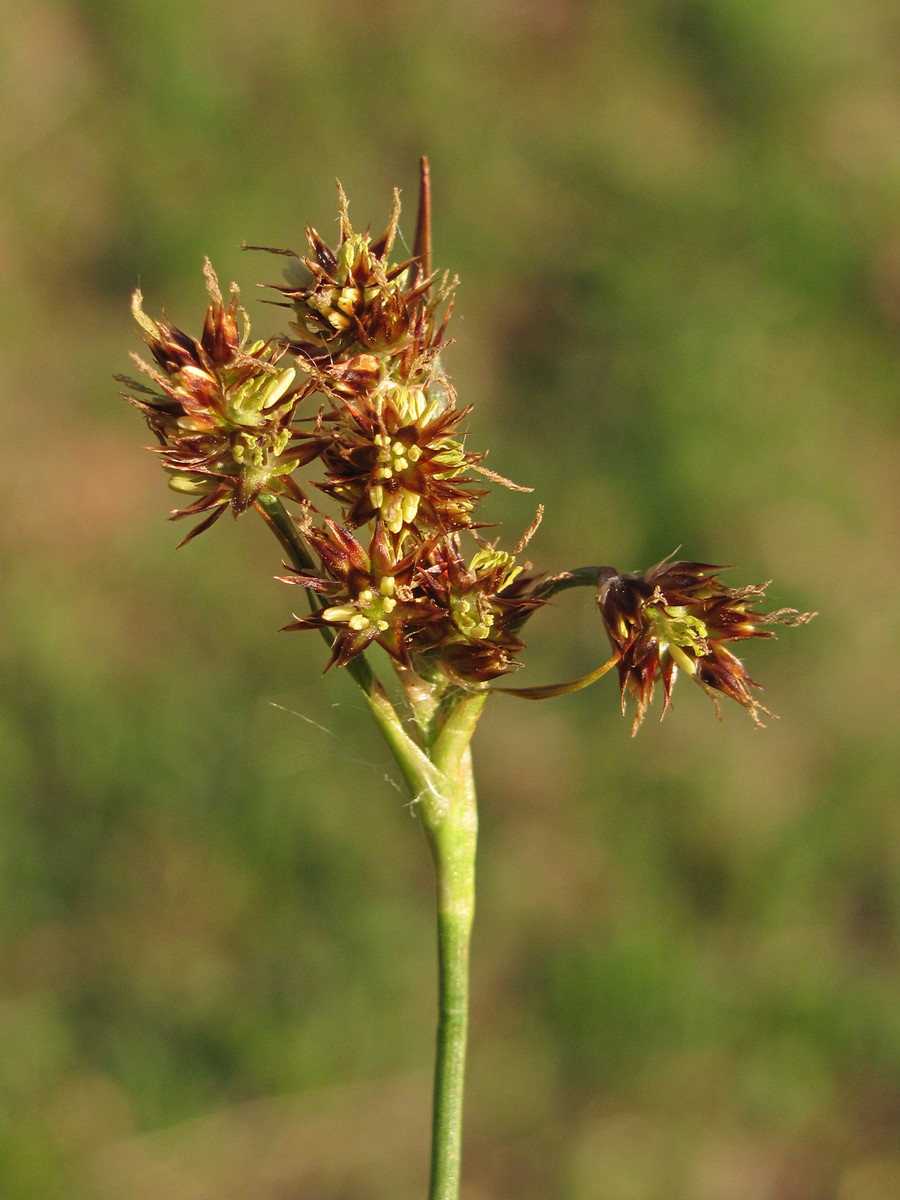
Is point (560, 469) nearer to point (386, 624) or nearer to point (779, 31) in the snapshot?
point (779, 31)

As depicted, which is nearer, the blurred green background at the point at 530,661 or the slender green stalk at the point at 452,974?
the slender green stalk at the point at 452,974

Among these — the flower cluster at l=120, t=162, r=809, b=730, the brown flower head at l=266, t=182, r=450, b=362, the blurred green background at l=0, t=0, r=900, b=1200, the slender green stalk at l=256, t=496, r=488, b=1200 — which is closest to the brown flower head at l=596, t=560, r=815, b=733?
the flower cluster at l=120, t=162, r=809, b=730

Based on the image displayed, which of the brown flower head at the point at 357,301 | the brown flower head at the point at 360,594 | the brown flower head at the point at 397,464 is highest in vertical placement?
the brown flower head at the point at 357,301

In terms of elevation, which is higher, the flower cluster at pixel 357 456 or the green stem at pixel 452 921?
the flower cluster at pixel 357 456

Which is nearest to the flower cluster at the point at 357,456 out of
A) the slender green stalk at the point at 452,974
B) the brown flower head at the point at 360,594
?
the brown flower head at the point at 360,594

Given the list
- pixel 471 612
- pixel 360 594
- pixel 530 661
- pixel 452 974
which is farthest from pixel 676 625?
pixel 530 661

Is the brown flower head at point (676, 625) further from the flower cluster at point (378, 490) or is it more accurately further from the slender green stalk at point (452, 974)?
the slender green stalk at point (452, 974)

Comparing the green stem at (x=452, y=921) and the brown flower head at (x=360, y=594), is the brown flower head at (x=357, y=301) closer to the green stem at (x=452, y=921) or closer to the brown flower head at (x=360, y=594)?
the brown flower head at (x=360, y=594)

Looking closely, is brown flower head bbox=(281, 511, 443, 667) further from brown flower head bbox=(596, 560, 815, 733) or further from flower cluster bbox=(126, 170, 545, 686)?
brown flower head bbox=(596, 560, 815, 733)
